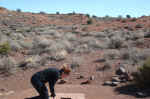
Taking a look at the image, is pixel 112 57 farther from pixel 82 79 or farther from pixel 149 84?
pixel 149 84

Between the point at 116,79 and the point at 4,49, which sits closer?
the point at 116,79

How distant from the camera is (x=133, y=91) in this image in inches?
301

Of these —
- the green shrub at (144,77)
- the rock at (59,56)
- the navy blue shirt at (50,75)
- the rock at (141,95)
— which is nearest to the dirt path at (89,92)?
the rock at (141,95)

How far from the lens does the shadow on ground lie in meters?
Result: 6.92

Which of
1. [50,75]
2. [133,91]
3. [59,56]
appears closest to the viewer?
[50,75]

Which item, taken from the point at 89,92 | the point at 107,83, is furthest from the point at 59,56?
the point at 89,92

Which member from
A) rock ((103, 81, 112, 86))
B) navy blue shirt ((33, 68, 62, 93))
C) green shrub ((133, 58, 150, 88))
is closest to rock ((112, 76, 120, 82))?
rock ((103, 81, 112, 86))

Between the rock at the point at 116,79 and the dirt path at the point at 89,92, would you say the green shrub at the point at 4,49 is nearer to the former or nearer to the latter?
the dirt path at the point at 89,92

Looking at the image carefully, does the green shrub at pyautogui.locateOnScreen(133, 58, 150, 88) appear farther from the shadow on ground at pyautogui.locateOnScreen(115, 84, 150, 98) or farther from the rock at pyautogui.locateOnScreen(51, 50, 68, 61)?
the rock at pyautogui.locateOnScreen(51, 50, 68, 61)

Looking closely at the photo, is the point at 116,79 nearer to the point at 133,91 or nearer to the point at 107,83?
the point at 107,83

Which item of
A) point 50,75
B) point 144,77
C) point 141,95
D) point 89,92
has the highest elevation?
point 50,75

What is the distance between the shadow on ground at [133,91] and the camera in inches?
273

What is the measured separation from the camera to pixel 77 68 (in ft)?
38.4

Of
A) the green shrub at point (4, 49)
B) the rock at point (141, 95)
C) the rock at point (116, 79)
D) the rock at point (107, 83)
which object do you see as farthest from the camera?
the green shrub at point (4, 49)
